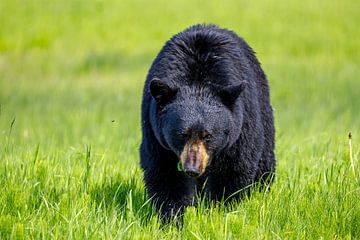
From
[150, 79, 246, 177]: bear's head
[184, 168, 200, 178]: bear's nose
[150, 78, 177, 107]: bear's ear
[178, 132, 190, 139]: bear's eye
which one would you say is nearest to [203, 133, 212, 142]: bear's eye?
[150, 79, 246, 177]: bear's head

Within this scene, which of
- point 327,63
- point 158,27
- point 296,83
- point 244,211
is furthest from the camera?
point 158,27

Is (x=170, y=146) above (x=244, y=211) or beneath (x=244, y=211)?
above

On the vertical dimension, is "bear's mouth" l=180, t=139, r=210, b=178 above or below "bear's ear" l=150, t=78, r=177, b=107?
below

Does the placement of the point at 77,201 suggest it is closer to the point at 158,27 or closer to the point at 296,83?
the point at 296,83

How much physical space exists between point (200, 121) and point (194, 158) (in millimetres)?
253

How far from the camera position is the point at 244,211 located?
4.96 m

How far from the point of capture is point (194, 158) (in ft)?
15.2

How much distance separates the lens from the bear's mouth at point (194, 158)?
15.0 feet

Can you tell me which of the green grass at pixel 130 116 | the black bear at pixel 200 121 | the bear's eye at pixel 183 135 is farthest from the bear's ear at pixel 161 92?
the green grass at pixel 130 116

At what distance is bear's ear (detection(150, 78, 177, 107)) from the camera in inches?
188

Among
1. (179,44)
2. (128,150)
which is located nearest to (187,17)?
(128,150)

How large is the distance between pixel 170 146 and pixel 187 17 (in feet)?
49.1

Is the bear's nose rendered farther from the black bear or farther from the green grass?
the green grass

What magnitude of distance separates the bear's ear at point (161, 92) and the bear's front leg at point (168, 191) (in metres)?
0.55
